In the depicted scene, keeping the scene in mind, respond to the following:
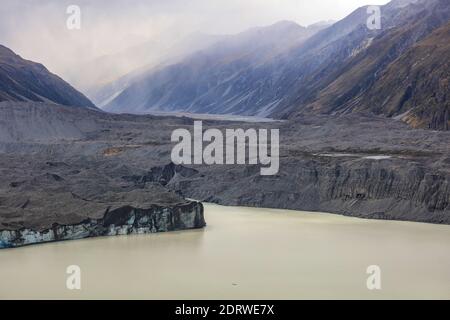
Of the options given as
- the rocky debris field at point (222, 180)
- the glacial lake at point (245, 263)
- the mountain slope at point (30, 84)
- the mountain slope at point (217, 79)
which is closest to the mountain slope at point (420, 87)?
the rocky debris field at point (222, 180)

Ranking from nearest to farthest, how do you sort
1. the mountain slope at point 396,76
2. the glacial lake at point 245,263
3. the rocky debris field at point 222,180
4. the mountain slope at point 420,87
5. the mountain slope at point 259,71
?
1. the glacial lake at point 245,263
2. the rocky debris field at point 222,180
3. the mountain slope at point 420,87
4. the mountain slope at point 396,76
5. the mountain slope at point 259,71

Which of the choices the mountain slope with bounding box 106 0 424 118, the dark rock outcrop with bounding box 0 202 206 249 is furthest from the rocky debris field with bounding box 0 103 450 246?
the mountain slope with bounding box 106 0 424 118

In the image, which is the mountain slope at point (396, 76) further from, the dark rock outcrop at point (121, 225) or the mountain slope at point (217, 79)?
the mountain slope at point (217, 79)

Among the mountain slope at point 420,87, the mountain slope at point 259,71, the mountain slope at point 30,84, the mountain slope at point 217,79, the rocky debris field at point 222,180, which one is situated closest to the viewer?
the rocky debris field at point 222,180

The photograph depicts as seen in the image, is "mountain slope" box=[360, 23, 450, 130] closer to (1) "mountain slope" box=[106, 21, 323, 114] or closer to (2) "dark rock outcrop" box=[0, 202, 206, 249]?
→ (2) "dark rock outcrop" box=[0, 202, 206, 249]

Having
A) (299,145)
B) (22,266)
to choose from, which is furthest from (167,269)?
(299,145)
